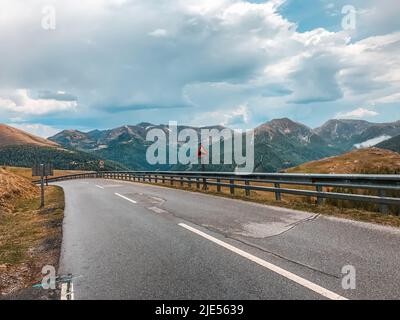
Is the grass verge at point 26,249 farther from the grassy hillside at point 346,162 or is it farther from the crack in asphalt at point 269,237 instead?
the grassy hillside at point 346,162

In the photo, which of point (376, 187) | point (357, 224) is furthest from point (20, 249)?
point (376, 187)

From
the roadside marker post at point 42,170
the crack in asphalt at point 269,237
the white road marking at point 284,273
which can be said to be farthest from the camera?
the roadside marker post at point 42,170

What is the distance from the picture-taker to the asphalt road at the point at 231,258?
466cm

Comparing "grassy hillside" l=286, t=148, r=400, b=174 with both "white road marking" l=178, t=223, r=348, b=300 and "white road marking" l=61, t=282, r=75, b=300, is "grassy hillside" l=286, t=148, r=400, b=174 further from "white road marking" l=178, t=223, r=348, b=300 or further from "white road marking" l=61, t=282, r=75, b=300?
Result: "white road marking" l=61, t=282, r=75, b=300

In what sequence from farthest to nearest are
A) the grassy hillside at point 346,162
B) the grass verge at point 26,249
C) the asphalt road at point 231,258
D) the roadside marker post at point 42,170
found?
the grassy hillside at point 346,162 < the roadside marker post at point 42,170 < the grass verge at point 26,249 < the asphalt road at point 231,258

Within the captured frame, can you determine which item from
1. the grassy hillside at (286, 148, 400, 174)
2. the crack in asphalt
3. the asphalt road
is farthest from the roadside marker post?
the grassy hillside at (286, 148, 400, 174)

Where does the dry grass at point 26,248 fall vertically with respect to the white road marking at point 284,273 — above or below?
below

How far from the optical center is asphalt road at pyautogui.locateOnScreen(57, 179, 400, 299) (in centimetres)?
466

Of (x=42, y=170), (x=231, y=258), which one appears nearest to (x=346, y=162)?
(x=42, y=170)

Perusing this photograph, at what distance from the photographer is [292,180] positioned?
13.6 m

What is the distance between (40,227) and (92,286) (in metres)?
6.77

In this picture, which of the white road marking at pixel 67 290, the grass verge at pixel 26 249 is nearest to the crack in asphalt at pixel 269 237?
the white road marking at pixel 67 290
